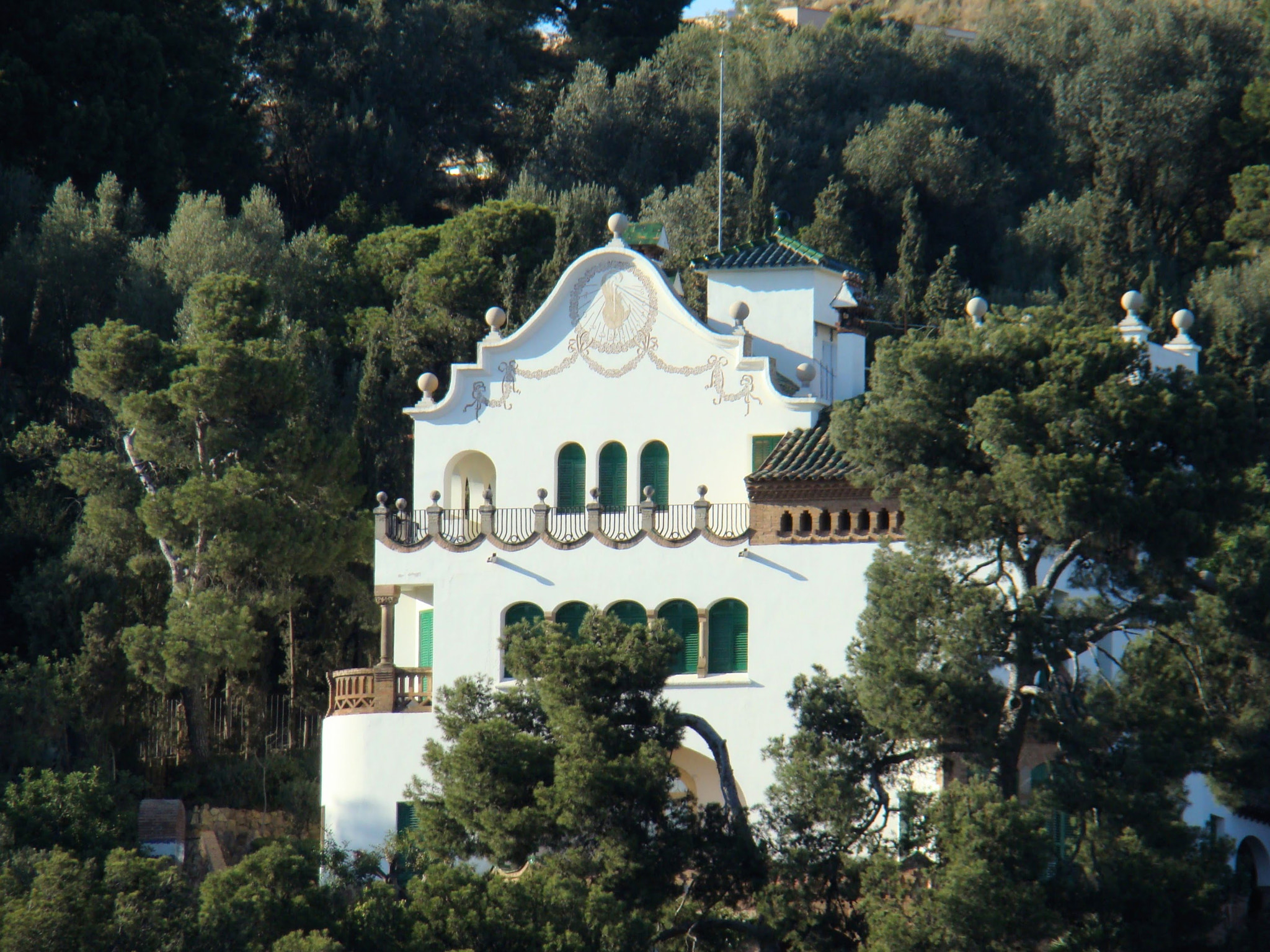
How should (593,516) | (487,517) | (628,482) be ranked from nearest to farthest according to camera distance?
(593,516) < (487,517) < (628,482)

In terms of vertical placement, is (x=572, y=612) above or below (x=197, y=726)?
above

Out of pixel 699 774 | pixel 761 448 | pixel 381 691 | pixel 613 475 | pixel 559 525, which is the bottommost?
pixel 699 774

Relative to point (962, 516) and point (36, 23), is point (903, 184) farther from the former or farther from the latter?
point (962, 516)

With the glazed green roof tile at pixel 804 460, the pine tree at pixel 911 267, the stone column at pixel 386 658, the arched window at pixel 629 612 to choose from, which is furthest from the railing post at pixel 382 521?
the pine tree at pixel 911 267

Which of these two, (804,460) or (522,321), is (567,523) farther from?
(522,321)

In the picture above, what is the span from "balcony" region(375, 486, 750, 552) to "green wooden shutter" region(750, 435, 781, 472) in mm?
747

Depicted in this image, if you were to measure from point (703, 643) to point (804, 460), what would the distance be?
11.1ft

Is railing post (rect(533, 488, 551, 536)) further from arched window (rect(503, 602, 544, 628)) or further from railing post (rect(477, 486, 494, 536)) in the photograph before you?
arched window (rect(503, 602, 544, 628))

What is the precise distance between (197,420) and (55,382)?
7.92 metres

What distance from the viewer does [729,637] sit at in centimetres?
3152

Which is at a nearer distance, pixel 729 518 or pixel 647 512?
pixel 647 512

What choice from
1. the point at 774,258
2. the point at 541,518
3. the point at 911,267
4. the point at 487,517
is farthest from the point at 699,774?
the point at 911,267

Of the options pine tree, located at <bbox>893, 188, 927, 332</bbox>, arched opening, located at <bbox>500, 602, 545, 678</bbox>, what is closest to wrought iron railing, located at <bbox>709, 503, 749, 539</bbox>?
arched opening, located at <bbox>500, 602, 545, 678</bbox>

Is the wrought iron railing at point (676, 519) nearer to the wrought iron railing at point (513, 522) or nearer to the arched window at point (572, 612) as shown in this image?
the arched window at point (572, 612)
